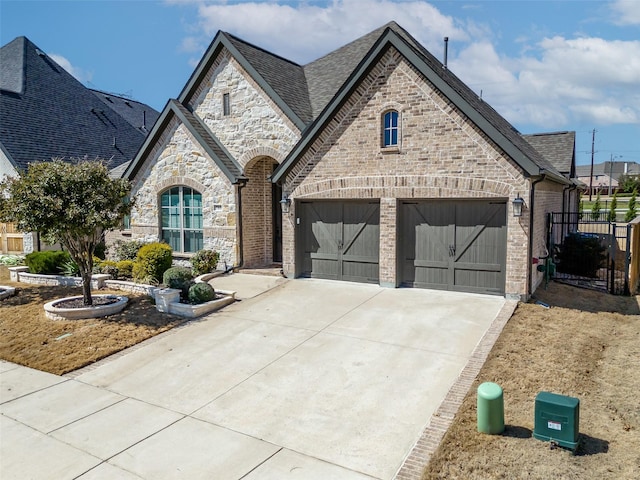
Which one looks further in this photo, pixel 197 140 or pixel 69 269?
pixel 197 140

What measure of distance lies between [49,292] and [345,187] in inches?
385

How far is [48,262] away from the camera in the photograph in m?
16.2

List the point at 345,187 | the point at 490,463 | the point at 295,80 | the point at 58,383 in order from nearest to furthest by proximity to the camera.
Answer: the point at 490,463, the point at 58,383, the point at 345,187, the point at 295,80

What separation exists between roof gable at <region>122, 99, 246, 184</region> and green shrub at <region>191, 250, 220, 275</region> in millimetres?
2680

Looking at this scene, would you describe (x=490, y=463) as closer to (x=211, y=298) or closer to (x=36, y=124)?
(x=211, y=298)

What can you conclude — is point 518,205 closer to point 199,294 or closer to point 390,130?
point 390,130

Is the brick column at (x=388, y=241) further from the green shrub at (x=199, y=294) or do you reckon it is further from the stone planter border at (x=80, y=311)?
the stone planter border at (x=80, y=311)

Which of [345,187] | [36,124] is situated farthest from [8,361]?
[36,124]

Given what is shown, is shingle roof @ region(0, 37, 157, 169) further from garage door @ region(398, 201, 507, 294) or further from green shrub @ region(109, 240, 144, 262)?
garage door @ region(398, 201, 507, 294)

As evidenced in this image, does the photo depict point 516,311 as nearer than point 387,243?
Yes

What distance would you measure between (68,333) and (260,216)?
26.5 ft

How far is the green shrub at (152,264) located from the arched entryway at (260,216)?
2.86m

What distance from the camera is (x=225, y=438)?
6.28 metres

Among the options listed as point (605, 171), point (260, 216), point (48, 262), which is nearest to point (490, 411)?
point (260, 216)
